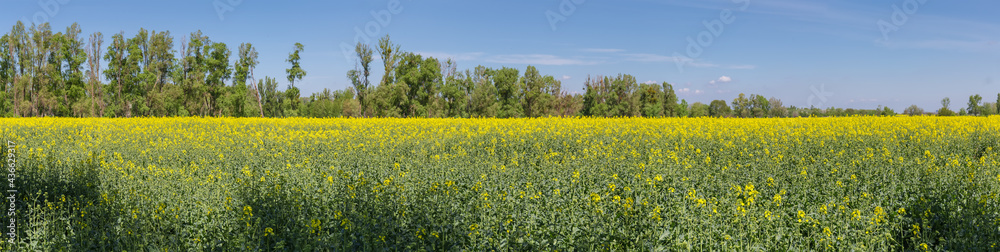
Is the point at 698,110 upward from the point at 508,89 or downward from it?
downward

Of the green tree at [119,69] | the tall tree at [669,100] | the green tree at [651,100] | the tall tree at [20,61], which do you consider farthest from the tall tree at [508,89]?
the tall tree at [20,61]

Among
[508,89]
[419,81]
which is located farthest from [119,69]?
[508,89]

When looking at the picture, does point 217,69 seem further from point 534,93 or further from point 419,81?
point 534,93

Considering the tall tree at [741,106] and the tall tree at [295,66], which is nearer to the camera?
the tall tree at [295,66]

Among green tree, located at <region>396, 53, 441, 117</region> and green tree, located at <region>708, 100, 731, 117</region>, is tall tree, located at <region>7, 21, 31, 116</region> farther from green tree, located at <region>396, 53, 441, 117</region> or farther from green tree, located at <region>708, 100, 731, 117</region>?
green tree, located at <region>708, 100, 731, 117</region>

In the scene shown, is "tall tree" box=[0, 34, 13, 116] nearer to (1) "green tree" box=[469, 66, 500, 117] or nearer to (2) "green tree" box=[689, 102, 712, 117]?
(1) "green tree" box=[469, 66, 500, 117]

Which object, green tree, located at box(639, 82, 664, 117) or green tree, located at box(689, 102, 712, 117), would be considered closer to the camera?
green tree, located at box(639, 82, 664, 117)

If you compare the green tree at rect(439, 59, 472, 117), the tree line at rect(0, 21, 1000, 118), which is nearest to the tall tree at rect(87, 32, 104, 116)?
the tree line at rect(0, 21, 1000, 118)

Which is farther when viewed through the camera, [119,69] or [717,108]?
[717,108]

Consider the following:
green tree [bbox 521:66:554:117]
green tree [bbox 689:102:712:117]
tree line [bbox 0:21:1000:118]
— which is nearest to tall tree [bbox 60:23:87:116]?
tree line [bbox 0:21:1000:118]

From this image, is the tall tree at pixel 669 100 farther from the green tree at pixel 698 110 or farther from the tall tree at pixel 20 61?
the tall tree at pixel 20 61

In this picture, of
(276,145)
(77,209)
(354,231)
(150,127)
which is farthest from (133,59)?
(354,231)

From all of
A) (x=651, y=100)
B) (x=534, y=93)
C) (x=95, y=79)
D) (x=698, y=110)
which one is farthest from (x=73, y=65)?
(x=698, y=110)

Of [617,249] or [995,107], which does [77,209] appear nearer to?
[617,249]
